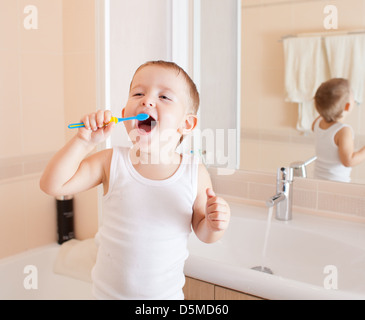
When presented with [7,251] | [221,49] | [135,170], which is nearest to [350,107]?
[221,49]

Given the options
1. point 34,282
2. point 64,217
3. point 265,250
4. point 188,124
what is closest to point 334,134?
point 265,250

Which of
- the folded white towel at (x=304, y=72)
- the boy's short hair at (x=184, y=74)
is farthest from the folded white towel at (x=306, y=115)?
the boy's short hair at (x=184, y=74)

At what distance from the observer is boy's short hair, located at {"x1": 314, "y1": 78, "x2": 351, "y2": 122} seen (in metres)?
1.33

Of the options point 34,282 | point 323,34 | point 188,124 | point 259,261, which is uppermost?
point 323,34

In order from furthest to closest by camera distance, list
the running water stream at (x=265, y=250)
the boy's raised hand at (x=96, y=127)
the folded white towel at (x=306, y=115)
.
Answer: the folded white towel at (x=306, y=115) < the running water stream at (x=265, y=250) < the boy's raised hand at (x=96, y=127)

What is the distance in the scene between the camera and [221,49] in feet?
5.19

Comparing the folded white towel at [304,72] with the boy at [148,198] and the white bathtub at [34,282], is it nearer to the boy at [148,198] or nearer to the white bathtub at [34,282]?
the boy at [148,198]

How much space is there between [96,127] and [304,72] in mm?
863

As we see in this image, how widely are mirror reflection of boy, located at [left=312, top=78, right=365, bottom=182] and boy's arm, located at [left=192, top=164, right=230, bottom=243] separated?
59cm

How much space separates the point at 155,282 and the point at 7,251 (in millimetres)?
864

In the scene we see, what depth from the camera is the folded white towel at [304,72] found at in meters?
1.37

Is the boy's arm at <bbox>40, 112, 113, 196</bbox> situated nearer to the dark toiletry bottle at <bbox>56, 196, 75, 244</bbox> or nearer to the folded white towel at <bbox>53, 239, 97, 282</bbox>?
the folded white towel at <bbox>53, 239, 97, 282</bbox>

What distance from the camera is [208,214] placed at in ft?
2.68

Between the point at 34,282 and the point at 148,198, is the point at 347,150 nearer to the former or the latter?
the point at 148,198
